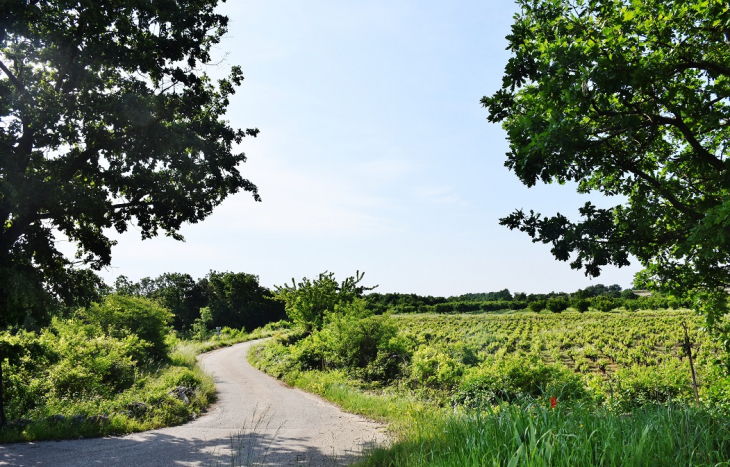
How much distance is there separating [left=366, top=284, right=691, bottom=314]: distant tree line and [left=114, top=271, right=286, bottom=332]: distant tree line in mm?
18768

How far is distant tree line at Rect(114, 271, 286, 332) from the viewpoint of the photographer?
69562 millimetres

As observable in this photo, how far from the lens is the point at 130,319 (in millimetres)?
22938

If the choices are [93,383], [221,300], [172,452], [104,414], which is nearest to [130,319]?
[93,383]

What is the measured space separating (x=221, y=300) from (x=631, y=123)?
72038 mm

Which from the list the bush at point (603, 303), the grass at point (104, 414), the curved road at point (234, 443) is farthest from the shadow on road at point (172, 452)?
the bush at point (603, 303)

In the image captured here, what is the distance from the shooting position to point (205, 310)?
6350cm

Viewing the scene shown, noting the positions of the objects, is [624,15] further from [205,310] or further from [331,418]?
[205,310]

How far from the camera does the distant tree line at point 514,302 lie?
79.2 metres

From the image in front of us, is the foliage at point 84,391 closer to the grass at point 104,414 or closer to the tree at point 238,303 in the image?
the grass at point 104,414

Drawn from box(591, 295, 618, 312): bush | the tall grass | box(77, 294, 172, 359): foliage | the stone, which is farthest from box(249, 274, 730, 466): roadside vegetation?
box(591, 295, 618, 312): bush

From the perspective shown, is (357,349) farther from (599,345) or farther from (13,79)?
(599,345)

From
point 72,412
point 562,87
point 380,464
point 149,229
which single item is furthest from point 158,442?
point 562,87

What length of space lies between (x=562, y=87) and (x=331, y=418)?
346 inches

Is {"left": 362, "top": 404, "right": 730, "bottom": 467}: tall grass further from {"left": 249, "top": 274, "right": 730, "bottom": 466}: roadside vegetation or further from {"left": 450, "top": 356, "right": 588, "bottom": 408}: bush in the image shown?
{"left": 450, "top": 356, "right": 588, "bottom": 408}: bush
